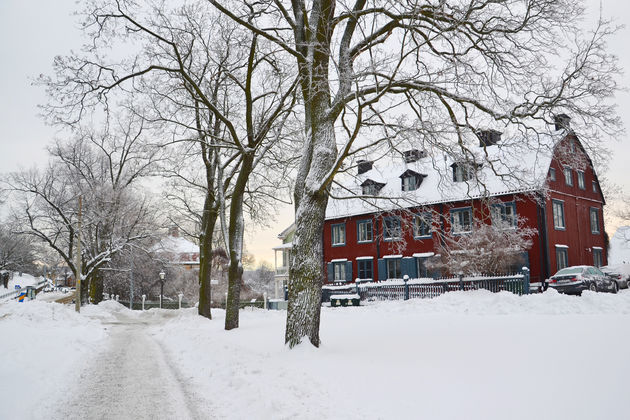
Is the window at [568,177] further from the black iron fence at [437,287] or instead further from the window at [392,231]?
the window at [392,231]

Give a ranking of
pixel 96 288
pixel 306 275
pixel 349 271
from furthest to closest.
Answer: pixel 96 288
pixel 349 271
pixel 306 275

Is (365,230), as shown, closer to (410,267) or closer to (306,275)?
(410,267)

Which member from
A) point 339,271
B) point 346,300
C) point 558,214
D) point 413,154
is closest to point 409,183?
point 339,271

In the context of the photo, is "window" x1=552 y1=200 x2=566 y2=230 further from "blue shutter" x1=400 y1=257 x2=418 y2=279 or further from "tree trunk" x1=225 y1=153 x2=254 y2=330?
"tree trunk" x1=225 y1=153 x2=254 y2=330

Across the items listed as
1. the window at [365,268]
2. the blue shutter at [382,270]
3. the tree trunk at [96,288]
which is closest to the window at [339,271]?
the window at [365,268]

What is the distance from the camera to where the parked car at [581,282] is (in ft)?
62.8

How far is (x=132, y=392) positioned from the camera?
24.6ft

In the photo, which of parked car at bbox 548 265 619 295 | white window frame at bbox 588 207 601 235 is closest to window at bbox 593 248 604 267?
white window frame at bbox 588 207 601 235

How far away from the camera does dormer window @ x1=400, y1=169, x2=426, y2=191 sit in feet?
106

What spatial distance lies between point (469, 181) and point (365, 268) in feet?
37.7

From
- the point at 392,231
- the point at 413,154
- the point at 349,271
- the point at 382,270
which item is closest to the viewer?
the point at 413,154

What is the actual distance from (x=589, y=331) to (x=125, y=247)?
115 feet

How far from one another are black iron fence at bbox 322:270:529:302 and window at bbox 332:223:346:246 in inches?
373

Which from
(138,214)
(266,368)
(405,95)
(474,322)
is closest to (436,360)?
(266,368)
